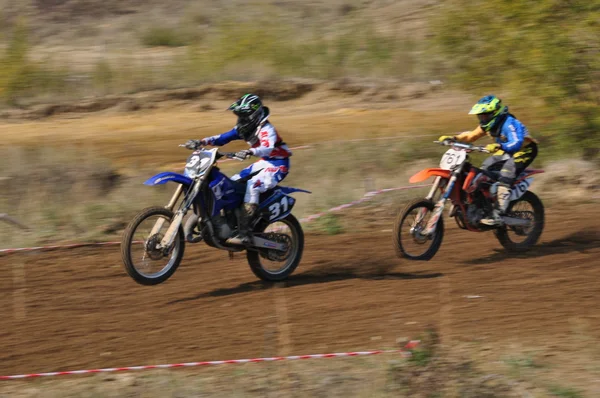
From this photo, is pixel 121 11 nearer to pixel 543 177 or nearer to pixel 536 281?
pixel 543 177

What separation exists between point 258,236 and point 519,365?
332 centimetres

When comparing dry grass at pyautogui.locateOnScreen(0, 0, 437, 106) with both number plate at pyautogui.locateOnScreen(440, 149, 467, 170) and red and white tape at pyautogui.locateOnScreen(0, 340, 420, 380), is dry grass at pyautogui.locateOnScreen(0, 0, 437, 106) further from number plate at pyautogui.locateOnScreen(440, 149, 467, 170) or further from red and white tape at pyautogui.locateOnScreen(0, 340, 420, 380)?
red and white tape at pyautogui.locateOnScreen(0, 340, 420, 380)

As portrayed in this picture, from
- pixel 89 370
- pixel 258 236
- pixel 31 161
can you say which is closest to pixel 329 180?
pixel 31 161

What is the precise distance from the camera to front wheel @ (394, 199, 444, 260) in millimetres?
9305

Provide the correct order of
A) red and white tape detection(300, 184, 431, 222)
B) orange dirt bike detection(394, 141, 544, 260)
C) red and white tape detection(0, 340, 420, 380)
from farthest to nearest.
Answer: red and white tape detection(300, 184, 431, 222) → orange dirt bike detection(394, 141, 544, 260) → red and white tape detection(0, 340, 420, 380)

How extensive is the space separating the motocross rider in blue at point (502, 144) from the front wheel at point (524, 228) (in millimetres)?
312

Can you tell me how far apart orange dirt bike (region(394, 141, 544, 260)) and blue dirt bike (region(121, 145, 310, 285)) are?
47.4 inches

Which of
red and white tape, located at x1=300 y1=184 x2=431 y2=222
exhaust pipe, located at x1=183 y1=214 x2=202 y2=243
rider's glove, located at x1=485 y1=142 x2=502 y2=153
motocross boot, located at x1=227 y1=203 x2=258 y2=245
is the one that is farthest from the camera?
red and white tape, located at x1=300 y1=184 x2=431 y2=222

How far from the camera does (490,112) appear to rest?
981 centimetres

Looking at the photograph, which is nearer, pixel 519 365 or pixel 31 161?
pixel 519 365

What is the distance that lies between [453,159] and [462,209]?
21.5 inches

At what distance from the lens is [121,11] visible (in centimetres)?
3316

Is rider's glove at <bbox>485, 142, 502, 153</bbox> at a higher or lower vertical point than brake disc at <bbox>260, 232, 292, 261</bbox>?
higher

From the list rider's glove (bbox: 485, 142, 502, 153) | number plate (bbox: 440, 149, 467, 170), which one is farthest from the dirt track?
rider's glove (bbox: 485, 142, 502, 153)
